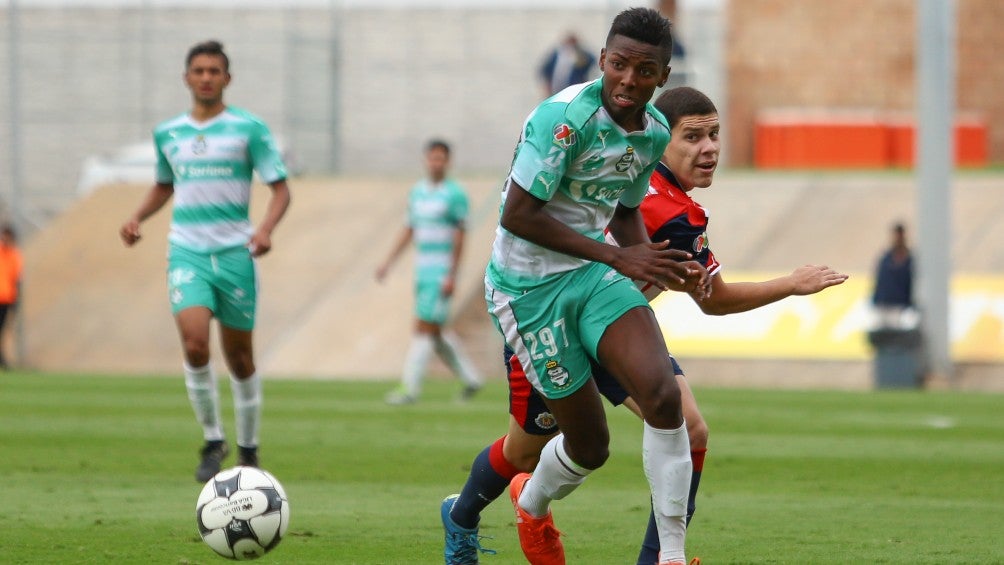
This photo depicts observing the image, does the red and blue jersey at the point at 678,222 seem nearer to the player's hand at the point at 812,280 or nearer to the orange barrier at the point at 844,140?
the player's hand at the point at 812,280

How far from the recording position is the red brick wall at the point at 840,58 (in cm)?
3194

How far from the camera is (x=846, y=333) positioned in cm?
2161

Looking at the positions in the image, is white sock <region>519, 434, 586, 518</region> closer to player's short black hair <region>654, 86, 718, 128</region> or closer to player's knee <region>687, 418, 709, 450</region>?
player's knee <region>687, 418, 709, 450</region>

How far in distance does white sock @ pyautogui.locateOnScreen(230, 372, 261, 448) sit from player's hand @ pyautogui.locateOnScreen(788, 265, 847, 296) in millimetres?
4256

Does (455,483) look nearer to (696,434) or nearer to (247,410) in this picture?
(247,410)

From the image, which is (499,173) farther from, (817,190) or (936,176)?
(936,176)

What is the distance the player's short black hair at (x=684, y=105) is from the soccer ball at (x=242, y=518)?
2173 mm

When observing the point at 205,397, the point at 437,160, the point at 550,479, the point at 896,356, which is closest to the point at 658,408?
the point at 550,479

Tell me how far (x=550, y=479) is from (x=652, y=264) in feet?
3.50

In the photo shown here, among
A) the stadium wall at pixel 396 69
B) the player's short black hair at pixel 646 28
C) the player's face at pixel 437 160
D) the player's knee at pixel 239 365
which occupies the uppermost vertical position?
the stadium wall at pixel 396 69

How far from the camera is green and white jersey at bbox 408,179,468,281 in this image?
16.7 meters

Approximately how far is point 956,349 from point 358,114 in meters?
14.5

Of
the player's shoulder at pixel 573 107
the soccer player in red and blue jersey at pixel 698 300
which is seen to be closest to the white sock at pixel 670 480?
the soccer player in red and blue jersey at pixel 698 300

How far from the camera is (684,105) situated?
22.5ft
